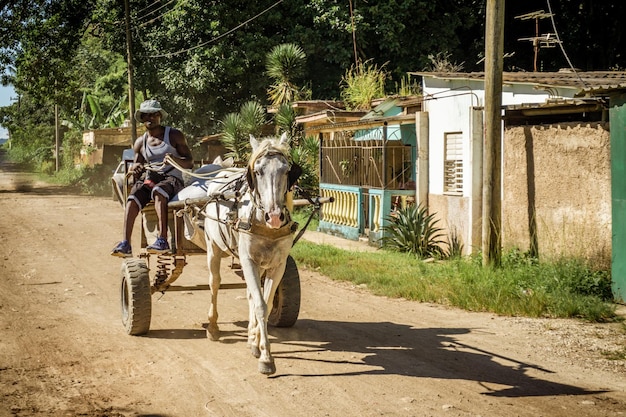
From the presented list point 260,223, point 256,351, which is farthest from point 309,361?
point 260,223

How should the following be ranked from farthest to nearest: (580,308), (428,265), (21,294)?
1. (428,265)
2. (21,294)
3. (580,308)

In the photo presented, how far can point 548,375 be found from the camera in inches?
270

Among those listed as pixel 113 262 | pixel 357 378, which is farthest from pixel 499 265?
pixel 113 262

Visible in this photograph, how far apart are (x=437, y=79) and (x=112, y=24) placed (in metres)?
19.6

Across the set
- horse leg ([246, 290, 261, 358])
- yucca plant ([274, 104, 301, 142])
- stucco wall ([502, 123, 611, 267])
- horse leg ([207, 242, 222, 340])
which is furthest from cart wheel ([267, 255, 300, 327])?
yucca plant ([274, 104, 301, 142])

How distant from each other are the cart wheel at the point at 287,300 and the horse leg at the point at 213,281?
0.71 m

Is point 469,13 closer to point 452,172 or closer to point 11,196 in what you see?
point 452,172

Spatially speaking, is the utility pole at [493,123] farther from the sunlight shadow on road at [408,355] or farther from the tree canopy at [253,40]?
the tree canopy at [253,40]

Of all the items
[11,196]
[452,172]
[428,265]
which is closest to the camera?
[428,265]

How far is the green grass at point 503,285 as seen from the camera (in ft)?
31.3

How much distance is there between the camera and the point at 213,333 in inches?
320

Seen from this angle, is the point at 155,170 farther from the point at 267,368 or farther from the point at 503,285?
the point at 503,285

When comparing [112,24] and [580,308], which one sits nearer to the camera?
[580,308]

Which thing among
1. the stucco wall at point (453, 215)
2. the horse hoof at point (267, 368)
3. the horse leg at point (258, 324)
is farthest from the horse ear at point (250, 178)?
the stucco wall at point (453, 215)
